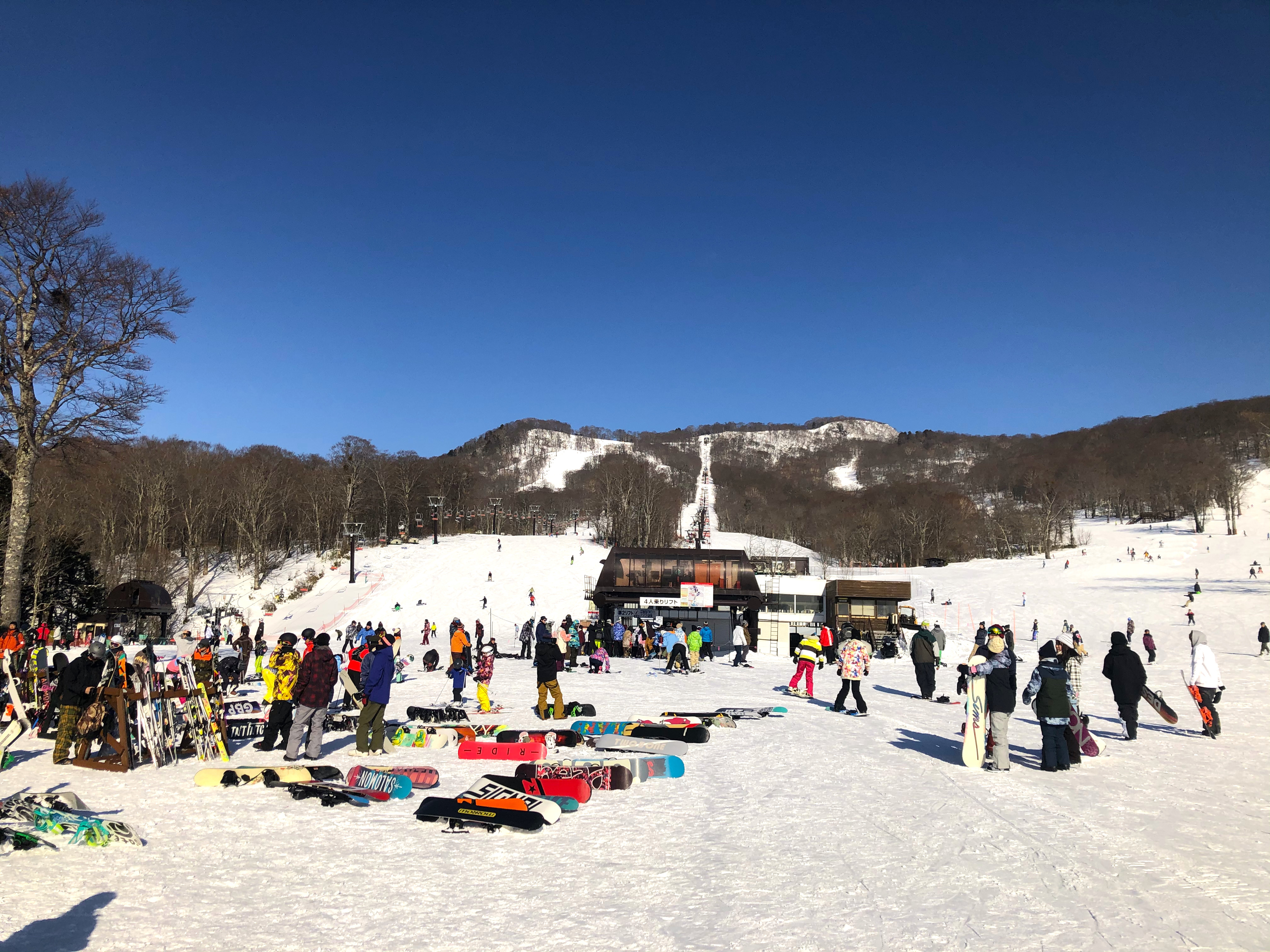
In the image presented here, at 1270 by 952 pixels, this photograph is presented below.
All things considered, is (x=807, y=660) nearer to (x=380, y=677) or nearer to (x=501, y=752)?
(x=501, y=752)

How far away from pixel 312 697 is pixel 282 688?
2.32ft

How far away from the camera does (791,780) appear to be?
27.0 ft

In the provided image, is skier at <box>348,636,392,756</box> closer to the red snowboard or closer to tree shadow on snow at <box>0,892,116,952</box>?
the red snowboard

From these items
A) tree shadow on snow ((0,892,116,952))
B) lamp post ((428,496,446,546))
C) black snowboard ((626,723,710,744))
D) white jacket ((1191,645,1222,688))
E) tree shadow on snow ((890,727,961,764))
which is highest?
lamp post ((428,496,446,546))

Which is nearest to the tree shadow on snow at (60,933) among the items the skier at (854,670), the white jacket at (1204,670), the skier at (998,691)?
the skier at (998,691)

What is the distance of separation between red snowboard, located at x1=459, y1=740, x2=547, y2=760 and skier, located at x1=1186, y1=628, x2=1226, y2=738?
30.7 ft

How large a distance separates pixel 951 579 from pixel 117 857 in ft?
204

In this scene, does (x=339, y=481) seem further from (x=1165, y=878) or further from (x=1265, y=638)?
(x=1165, y=878)

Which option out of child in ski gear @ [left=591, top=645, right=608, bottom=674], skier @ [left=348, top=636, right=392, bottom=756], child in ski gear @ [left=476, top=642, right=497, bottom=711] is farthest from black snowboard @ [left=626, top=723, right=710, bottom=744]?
child in ski gear @ [left=591, top=645, right=608, bottom=674]

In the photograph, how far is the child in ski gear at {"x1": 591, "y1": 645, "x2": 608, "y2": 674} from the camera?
1969cm

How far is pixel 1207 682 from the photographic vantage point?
10992 mm

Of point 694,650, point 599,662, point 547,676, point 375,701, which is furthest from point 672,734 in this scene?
point 694,650

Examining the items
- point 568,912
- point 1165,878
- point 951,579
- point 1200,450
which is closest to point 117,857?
point 568,912

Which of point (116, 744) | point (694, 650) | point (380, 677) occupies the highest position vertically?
point (380, 677)
